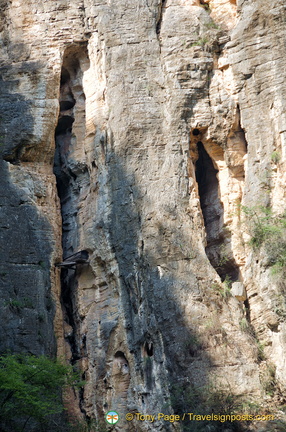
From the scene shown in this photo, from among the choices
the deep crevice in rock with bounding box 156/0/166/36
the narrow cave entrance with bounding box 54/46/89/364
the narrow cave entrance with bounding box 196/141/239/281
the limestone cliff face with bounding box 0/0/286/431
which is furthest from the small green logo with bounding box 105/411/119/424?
the deep crevice in rock with bounding box 156/0/166/36

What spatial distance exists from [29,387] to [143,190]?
6232 mm

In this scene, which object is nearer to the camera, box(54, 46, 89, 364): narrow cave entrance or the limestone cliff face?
the limestone cliff face

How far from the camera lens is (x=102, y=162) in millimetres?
24719

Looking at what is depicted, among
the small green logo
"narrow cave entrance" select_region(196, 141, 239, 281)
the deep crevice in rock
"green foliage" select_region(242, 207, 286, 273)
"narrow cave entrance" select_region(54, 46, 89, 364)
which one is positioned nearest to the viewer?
the small green logo

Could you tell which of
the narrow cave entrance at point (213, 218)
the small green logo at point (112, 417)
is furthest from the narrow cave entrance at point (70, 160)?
the narrow cave entrance at point (213, 218)

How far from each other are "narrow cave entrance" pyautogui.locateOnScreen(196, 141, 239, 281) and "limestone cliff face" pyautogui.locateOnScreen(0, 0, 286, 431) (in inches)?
1.6

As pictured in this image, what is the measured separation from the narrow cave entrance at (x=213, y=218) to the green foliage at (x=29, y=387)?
5001 mm

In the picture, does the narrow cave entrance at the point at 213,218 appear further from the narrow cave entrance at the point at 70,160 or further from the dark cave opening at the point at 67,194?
the dark cave opening at the point at 67,194

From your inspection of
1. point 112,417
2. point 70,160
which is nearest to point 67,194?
point 70,160

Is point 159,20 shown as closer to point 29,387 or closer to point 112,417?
point 112,417

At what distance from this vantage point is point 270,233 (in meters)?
22.6

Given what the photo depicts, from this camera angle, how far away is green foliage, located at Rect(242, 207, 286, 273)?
22297 millimetres

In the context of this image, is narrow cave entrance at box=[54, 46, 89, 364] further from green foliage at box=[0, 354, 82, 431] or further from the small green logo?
green foliage at box=[0, 354, 82, 431]

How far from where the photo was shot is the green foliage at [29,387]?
1995 cm
